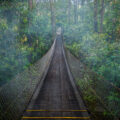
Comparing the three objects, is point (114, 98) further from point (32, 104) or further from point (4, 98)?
point (32, 104)

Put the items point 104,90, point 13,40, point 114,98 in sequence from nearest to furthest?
point 114,98
point 104,90
point 13,40

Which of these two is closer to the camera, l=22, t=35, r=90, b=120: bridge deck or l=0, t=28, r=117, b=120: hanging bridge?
l=0, t=28, r=117, b=120: hanging bridge

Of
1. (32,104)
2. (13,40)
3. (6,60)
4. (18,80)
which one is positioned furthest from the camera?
(13,40)

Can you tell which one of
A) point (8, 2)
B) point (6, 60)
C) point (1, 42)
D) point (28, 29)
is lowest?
point (6, 60)

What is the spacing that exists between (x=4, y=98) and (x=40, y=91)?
3.24 meters

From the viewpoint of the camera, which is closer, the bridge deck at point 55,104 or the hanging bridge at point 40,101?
the hanging bridge at point 40,101

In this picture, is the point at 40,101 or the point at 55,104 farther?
the point at 40,101

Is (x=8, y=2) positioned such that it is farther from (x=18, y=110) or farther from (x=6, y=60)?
(x=18, y=110)

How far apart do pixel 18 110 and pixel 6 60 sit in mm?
2271

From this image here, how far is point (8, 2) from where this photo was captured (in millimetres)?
6754

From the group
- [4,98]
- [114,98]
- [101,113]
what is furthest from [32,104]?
[114,98]

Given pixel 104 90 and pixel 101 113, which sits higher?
pixel 104 90

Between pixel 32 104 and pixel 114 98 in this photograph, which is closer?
pixel 114 98

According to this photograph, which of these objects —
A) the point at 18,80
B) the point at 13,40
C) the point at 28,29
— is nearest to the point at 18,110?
the point at 18,80
